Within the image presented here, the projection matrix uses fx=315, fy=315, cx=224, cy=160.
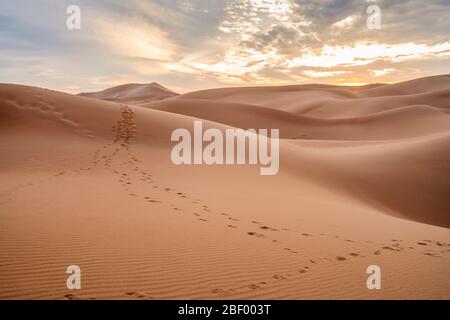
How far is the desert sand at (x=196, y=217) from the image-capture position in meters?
3.75

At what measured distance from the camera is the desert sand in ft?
12.3

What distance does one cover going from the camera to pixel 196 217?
612cm

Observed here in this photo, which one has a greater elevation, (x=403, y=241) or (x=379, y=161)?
(x=379, y=161)

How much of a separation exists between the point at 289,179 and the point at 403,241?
542 cm

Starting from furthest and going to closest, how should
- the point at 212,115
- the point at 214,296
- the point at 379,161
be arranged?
the point at 212,115, the point at 379,161, the point at 214,296

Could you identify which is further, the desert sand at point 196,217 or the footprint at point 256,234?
the footprint at point 256,234

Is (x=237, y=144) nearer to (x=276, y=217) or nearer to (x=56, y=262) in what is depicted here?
(x=276, y=217)

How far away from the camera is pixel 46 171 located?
29.6 feet

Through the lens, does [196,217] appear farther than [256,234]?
Yes

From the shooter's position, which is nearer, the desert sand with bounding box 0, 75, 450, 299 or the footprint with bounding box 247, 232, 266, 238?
the desert sand with bounding box 0, 75, 450, 299

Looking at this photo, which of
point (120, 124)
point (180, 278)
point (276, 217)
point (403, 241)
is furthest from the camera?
point (120, 124)

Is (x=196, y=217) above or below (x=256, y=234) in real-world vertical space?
above

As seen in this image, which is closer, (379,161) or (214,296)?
(214,296)
